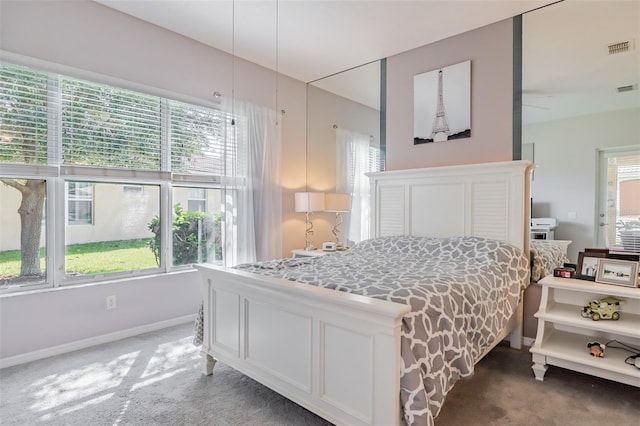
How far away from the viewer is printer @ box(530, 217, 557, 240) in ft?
8.91

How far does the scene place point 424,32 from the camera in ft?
10.4

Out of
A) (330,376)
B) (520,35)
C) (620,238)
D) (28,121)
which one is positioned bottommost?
(330,376)

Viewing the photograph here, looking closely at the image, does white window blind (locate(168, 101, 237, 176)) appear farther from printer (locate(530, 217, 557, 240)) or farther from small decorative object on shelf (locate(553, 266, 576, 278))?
small decorative object on shelf (locate(553, 266, 576, 278))

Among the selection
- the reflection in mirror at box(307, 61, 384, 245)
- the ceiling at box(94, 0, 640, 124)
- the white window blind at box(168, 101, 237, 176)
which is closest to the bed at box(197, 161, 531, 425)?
the ceiling at box(94, 0, 640, 124)

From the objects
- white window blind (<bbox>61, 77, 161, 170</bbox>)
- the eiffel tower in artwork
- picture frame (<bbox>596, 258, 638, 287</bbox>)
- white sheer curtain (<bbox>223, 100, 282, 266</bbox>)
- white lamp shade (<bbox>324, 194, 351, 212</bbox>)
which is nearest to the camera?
picture frame (<bbox>596, 258, 638, 287</bbox>)

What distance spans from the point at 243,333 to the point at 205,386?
1.50ft

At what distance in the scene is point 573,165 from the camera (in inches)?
103

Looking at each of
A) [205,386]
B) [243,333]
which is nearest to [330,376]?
[243,333]

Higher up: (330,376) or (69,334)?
(330,376)

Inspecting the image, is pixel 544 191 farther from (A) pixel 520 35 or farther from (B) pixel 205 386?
(B) pixel 205 386

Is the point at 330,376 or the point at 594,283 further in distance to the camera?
the point at 594,283

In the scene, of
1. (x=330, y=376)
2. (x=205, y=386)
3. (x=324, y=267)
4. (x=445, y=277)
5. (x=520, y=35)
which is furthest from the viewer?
(x=520, y=35)

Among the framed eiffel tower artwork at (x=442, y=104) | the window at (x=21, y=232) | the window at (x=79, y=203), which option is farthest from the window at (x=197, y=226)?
the framed eiffel tower artwork at (x=442, y=104)

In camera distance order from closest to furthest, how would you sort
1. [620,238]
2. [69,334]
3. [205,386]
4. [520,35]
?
[205,386]
[620,238]
[69,334]
[520,35]
